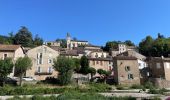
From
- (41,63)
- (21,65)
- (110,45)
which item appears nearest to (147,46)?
(110,45)

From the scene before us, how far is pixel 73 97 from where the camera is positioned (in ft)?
99.0

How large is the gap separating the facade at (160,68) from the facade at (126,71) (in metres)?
7.13

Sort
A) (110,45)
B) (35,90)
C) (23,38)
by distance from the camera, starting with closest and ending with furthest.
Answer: (35,90)
(23,38)
(110,45)

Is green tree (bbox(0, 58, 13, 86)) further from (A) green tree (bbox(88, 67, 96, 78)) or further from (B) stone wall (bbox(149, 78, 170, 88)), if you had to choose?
(B) stone wall (bbox(149, 78, 170, 88))

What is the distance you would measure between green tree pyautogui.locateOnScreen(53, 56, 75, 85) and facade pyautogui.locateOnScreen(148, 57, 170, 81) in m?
23.3

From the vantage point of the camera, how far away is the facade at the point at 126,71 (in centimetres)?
5319

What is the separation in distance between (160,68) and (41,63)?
103 feet

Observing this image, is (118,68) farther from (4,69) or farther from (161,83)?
(4,69)

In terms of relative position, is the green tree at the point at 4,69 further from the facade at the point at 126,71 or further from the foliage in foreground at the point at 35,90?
the facade at the point at 126,71

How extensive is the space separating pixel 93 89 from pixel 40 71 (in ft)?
66.8

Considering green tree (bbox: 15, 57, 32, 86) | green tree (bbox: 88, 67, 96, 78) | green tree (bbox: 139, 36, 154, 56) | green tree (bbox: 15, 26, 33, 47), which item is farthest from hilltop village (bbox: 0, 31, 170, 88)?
green tree (bbox: 15, 26, 33, 47)

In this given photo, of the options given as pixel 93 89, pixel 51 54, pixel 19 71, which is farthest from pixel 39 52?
pixel 93 89

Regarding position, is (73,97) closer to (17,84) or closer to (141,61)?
(17,84)

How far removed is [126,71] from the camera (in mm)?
53938
